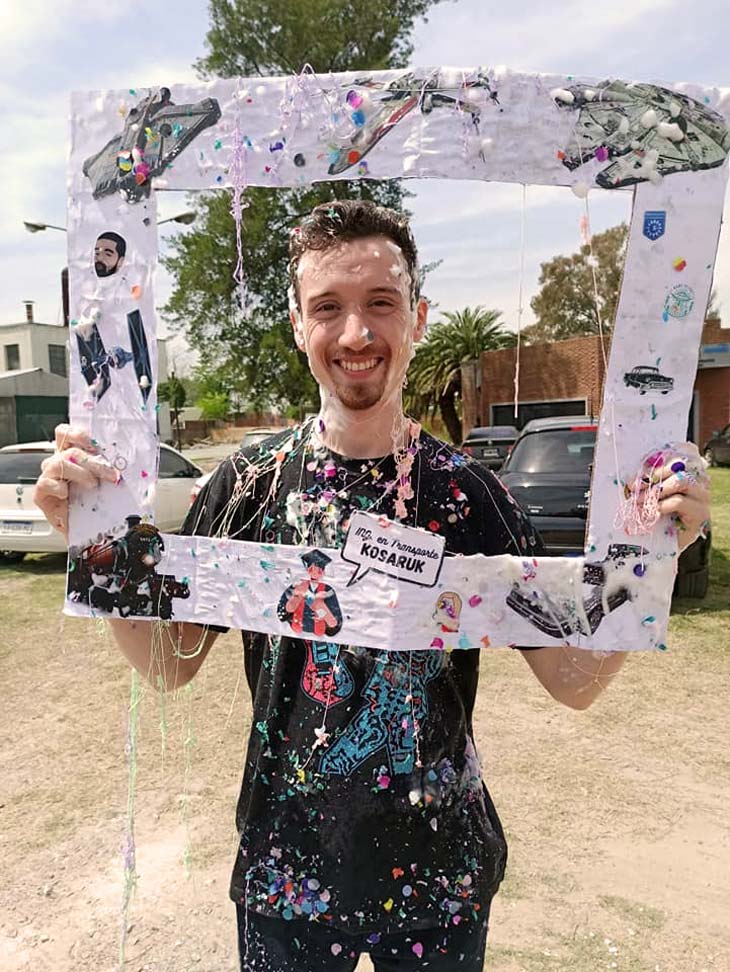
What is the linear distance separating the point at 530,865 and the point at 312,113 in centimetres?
294

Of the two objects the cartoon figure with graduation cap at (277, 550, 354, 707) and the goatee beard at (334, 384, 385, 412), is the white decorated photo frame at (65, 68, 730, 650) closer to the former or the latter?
the cartoon figure with graduation cap at (277, 550, 354, 707)

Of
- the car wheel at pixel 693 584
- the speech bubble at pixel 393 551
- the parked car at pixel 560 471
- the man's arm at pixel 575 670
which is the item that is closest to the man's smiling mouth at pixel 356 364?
the speech bubble at pixel 393 551

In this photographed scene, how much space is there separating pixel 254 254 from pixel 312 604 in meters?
1.31

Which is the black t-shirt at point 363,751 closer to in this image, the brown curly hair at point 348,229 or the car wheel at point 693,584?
the brown curly hair at point 348,229

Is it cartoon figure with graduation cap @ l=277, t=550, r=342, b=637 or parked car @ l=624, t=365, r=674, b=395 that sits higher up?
parked car @ l=624, t=365, r=674, b=395

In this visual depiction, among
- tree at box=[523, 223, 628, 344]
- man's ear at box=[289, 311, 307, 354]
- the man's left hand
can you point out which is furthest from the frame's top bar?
the man's left hand

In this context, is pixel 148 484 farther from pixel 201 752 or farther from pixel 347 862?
pixel 201 752

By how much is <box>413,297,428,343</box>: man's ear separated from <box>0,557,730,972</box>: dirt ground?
0.97 m

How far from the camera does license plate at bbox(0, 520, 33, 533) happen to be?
780 centimetres

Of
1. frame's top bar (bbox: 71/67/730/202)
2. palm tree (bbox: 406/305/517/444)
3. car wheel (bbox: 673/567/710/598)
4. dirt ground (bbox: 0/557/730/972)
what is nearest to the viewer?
frame's top bar (bbox: 71/67/730/202)

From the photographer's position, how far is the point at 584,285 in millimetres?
1589

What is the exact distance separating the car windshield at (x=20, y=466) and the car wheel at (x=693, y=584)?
689cm

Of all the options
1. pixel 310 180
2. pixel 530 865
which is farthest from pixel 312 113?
pixel 530 865

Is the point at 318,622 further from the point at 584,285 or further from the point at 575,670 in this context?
the point at 584,285
